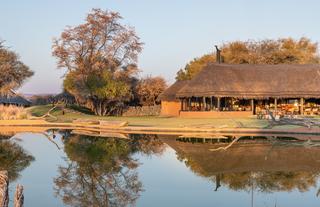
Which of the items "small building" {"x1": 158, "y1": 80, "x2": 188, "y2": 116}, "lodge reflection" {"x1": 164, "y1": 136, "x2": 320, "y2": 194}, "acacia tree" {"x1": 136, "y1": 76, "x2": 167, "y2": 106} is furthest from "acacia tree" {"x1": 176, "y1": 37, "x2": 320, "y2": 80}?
"lodge reflection" {"x1": 164, "y1": 136, "x2": 320, "y2": 194}

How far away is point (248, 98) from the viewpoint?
36.2m

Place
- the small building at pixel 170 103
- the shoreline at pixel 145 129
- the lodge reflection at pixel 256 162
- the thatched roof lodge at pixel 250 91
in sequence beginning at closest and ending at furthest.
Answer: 1. the lodge reflection at pixel 256 162
2. the shoreline at pixel 145 129
3. the thatched roof lodge at pixel 250 91
4. the small building at pixel 170 103

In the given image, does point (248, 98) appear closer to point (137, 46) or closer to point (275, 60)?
point (137, 46)

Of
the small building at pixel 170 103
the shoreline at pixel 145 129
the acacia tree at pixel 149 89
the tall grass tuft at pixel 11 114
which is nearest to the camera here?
the shoreline at pixel 145 129

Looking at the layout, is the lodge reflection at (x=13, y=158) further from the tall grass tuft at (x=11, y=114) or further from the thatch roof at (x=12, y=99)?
the thatch roof at (x=12, y=99)

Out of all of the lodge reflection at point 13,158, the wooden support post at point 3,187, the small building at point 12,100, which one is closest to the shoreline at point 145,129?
the lodge reflection at point 13,158

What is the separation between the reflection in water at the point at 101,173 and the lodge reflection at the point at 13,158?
1221 millimetres

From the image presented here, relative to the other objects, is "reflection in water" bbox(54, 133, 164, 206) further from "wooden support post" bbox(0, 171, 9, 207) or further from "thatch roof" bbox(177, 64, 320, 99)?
"thatch roof" bbox(177, 64, 320, 99)

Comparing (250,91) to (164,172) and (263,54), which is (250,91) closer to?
(263,54)

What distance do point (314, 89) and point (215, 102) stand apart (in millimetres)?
7938

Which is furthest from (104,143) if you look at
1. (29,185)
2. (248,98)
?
(248,98)

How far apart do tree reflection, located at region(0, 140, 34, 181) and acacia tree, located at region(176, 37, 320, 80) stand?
33925mm

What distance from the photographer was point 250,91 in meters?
36.5

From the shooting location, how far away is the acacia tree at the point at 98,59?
42531 millimetres
